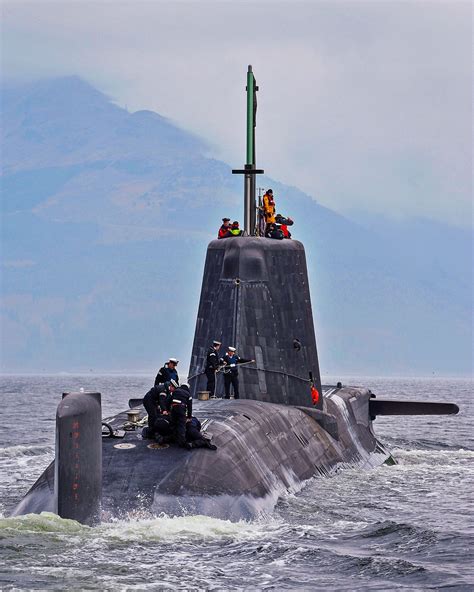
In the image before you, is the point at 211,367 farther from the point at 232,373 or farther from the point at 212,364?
the point at 232,373

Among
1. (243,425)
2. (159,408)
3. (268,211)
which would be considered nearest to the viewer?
(159,408)

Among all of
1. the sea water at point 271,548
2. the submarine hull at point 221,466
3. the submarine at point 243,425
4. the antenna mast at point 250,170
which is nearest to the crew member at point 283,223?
the submarine at point 243,425

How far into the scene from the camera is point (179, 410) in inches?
720

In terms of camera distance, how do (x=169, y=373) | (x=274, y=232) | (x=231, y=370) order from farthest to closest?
(x=274, y=232), (x=231, y=370), (x=169, y=373)

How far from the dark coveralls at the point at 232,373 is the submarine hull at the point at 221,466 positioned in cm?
73

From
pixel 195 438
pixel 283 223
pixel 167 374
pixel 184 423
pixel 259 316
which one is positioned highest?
pixel 283 223

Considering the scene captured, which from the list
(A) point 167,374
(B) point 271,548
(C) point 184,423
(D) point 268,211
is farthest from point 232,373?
(B) point 271,548

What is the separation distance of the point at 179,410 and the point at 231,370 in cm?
580

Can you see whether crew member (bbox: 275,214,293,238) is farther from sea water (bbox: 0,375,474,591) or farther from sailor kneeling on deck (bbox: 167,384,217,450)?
sailor kneeling on deck (bbox: 167,384,217,450)

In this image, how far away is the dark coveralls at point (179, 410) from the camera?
18281mm

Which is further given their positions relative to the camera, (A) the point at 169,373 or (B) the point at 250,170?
(B) the point at 250,170

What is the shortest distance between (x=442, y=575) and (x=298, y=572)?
1883 millimetres

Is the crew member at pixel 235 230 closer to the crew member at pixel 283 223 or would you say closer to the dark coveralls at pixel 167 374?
the crew member at pixel 283 223

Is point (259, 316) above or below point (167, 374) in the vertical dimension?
above
